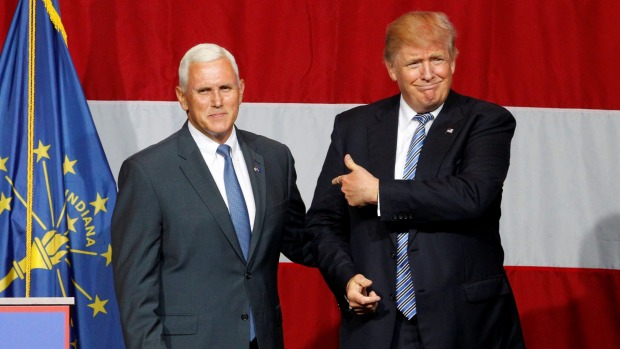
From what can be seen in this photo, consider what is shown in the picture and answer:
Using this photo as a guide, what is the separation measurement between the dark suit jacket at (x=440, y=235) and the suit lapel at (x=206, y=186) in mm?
262

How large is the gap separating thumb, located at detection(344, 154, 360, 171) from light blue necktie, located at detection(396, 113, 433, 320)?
13 cm

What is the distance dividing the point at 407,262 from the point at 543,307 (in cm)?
148

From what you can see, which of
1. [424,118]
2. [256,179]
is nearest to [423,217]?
[424,118]

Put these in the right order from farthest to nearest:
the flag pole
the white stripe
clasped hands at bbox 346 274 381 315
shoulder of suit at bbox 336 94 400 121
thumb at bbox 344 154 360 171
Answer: the white stripe, the flag pole, shoulder of suit at bbox 336 94 400 121, thumb at bbox 344 154 360 171, clasped hands at bbox 346 274 381 315

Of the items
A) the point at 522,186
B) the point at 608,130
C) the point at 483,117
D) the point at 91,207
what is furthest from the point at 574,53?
the point at 91,207

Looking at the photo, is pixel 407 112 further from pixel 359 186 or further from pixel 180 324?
pixel 180 324

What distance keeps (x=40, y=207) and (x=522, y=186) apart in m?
1.80

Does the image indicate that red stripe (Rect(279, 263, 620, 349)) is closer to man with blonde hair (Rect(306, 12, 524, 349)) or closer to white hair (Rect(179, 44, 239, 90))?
man with blonde hair (Rect(306, 12, 524, 349))

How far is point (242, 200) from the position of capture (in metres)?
2.48

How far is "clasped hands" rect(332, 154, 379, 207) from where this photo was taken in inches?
93.4

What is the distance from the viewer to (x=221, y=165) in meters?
2.52

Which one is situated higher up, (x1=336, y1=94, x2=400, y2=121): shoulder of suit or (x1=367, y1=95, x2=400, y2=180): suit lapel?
(x1=336, y1=94, x2=400, y2=121): shoulder of suit

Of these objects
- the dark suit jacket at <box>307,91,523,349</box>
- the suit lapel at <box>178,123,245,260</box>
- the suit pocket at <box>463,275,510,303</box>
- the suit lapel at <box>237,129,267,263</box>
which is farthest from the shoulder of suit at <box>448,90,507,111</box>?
the suit lapel at <box>178,123,245,260</box>

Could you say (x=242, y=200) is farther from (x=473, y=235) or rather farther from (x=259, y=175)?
(x=473, y=235)
